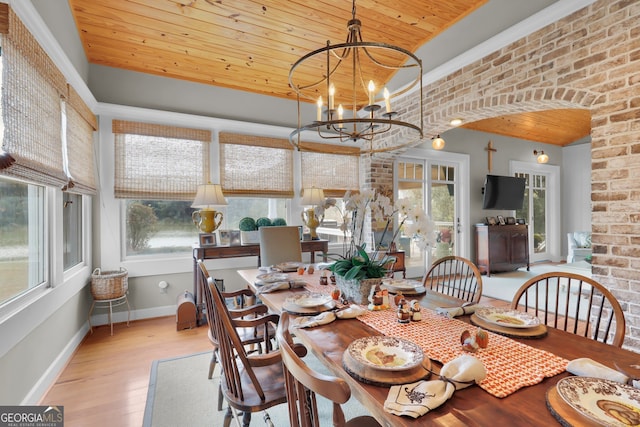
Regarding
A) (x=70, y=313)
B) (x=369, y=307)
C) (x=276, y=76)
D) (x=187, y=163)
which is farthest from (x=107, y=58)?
(x=369, y=307)

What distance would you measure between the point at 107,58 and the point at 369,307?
12.4 feet

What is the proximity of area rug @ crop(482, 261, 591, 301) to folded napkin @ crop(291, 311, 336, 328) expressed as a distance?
380 centimetres

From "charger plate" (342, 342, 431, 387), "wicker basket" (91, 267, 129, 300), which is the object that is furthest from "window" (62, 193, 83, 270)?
"charger plate" (342, 342, 431, 387)

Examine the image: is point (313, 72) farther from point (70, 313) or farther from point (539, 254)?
point (539, 254)

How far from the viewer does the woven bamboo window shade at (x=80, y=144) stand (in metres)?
2.65

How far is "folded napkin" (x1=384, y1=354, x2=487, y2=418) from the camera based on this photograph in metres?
0.82

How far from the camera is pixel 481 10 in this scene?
3252 mm

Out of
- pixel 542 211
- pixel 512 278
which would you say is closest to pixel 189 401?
pixel 512 278

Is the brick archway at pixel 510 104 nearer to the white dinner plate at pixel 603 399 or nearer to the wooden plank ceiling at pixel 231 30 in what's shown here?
the wooden plank ceiling at pixel 231 30

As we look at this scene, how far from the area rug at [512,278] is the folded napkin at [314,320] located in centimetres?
380

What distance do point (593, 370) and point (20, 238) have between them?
10.0 ft

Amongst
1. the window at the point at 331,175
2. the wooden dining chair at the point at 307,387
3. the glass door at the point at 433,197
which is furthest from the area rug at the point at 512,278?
the wooden dining chair at the point at 307,387

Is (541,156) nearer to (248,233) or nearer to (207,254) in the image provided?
(248,233)

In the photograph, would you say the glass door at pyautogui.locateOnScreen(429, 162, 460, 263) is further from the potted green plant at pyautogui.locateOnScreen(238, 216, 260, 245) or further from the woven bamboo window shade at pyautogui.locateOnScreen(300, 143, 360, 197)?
the potted green plant at pyautogui.locateOnScreen(238, 216, 260, 245)
